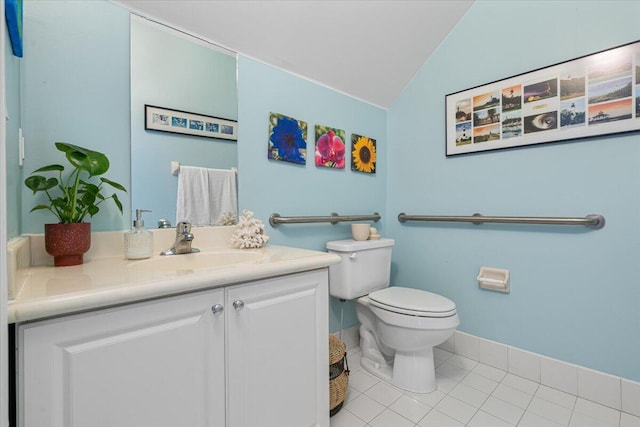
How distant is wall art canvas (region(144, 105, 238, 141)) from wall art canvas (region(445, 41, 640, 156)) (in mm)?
1363

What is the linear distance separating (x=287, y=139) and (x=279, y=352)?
3.62ft

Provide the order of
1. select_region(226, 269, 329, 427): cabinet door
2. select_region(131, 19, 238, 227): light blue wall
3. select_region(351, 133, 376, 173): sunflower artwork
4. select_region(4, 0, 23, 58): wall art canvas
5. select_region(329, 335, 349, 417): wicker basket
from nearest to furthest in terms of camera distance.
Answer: select_region(4, 0, 23, 58): wall art canvas
select_region(226, 269, 329, 427): cabinet door
select_region(131, 19, 238, 227): light blue wall
select_region(329, 335, 349, 417): wicker basket
select_region(351, 133, 376, 173): sunflower artwork

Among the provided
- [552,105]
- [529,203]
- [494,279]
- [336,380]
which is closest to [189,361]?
[336,380]

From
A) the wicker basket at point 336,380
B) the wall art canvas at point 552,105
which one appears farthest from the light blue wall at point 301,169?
the wall art canvas at point 552,105

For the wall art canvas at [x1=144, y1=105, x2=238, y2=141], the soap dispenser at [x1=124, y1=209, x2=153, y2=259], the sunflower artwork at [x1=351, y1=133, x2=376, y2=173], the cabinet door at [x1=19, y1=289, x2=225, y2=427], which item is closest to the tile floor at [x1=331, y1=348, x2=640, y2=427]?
the cabinet door at [x1=19, y1=289, x2=225, y2=427]

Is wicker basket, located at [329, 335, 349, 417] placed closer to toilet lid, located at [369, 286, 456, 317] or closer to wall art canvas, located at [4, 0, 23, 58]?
toilet lid, located at [369, 286, 456, 317]

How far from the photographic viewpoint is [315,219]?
1711 mm

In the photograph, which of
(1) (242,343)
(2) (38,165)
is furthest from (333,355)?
(2) (38,165)

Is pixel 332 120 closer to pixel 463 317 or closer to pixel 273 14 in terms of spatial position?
pixel 273 14

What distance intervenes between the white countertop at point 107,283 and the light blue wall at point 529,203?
125cm

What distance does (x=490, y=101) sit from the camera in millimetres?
1734

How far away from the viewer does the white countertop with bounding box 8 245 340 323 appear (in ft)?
1.91

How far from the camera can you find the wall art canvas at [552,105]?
1338 mm

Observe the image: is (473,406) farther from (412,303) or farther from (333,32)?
(333,32)
